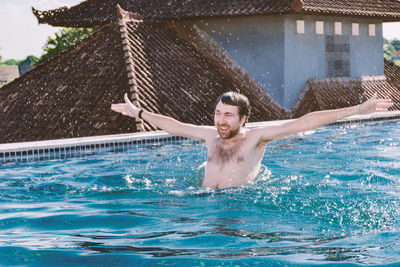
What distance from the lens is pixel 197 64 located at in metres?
15.8

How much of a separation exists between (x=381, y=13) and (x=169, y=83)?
24.4 ft

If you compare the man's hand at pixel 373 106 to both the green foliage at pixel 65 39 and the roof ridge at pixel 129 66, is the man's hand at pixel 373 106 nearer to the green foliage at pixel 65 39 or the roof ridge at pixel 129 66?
the roof ridge at pixel 129 66

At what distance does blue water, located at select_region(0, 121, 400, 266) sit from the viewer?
4453 mm

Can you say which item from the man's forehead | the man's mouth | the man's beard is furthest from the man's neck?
the man's forehead

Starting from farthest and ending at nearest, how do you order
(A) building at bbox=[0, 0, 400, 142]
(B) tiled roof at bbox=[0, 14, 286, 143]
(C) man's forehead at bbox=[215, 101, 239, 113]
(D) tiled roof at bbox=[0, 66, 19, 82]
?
(D) tiled roof at bbox=[0, 66, 19, 82]
(A) building at bbox=[0, 0, 400, 142]
(B) tiled roof at bbox=[0, 14, 286, 143]
(C) man's forehead at bbox=[215, 101, 239, 113]

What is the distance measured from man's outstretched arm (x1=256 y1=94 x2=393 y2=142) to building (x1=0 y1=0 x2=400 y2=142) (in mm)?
6177

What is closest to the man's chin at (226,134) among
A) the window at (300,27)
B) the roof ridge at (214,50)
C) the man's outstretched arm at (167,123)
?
the man's outstretched arm at (167,123)

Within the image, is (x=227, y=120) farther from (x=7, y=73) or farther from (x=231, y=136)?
(x=7, y=73)

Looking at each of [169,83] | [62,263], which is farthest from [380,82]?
[62,263]

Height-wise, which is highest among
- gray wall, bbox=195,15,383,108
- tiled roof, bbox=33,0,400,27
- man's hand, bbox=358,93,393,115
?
tiled roof, bbox=33,0,400,27

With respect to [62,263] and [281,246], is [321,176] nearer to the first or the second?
[281,246]

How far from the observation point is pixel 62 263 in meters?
4.33

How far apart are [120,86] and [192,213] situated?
8.30 meters

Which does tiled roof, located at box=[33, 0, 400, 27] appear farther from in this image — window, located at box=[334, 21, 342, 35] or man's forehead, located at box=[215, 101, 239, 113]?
man's forehead, located at box=[215, 101, 239, 113]
